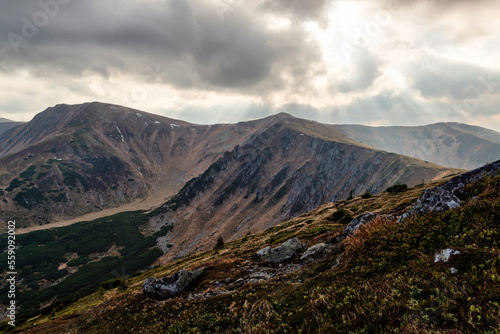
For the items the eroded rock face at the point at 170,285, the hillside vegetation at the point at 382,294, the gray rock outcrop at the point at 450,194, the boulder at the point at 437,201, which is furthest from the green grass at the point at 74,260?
the gray rock outcrop at the point at 450,194

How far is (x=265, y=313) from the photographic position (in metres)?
12.5

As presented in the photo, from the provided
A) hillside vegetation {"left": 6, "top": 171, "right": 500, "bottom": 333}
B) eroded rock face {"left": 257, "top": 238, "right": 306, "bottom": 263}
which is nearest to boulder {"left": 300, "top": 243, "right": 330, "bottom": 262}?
hillside vegetation {"left": 6, "top": 171, "right": 500, "bottom": 333}

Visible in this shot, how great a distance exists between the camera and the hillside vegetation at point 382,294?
7.53m

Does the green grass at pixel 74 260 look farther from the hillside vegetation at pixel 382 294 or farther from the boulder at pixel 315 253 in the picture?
the boulder at pixel 315 253

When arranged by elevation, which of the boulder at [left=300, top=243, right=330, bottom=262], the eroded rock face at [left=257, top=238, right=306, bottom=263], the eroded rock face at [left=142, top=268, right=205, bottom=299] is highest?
the boulder at [left=300, top=243, right=330, bottom=262]

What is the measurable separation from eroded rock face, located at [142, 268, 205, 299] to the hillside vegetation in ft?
3.78

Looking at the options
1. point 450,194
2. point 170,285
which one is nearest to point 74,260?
point 170,285

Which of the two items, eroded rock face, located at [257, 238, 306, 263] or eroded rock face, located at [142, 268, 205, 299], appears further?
eroded rock face, located at [257, 238, 306, 263]

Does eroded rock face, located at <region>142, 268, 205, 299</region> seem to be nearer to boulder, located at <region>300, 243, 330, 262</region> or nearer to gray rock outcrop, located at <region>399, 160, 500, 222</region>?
boulder, located at <region>300, 243, 330, 262</region>

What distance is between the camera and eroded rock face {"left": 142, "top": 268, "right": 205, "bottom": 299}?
21.2 metres

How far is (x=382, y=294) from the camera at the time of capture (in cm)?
952

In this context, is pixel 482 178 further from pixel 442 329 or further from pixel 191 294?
pixel 191 294

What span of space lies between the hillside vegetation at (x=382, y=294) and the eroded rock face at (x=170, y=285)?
1152 mm

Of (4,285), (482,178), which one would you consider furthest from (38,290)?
(482,178)
